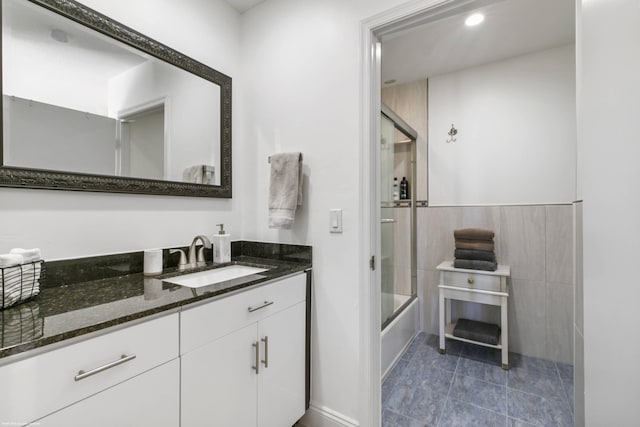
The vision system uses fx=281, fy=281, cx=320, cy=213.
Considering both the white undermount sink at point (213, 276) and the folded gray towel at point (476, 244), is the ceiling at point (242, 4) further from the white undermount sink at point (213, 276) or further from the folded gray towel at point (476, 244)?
the folded gray towel at point (476, 244)

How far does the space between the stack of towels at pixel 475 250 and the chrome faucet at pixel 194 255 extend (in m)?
1.91

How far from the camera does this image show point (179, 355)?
92cm

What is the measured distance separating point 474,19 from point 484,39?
12.4 inches

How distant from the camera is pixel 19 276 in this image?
873mm

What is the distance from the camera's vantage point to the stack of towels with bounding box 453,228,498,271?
2204mm

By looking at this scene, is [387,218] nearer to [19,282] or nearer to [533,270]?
[533,270]

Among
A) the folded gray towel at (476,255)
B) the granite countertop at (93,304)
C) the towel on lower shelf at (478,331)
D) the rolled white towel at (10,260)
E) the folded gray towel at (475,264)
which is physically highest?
the rolled white towel at (10,260)

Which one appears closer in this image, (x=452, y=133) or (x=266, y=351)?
(x=266, y=351)

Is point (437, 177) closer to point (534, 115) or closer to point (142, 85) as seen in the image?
point (534, 115)

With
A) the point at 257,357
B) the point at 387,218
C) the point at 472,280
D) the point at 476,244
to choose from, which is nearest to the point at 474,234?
the point at 476,244

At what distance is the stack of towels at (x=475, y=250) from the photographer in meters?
2.20

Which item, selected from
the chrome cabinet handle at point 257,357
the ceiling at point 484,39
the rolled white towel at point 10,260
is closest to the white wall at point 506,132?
the ceiling at point 484,39

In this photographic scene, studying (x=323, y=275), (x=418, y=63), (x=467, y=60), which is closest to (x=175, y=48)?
(x=323, y=275)

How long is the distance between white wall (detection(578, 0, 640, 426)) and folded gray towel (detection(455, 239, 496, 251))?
143 cm
